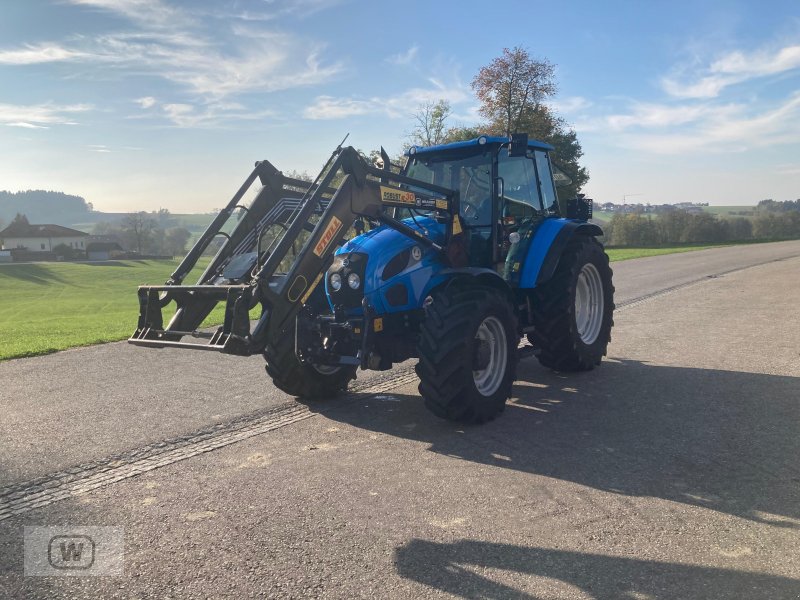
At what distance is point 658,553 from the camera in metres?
3.24

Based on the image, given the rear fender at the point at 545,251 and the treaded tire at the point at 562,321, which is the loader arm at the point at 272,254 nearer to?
the rear fender at the point at 545,251

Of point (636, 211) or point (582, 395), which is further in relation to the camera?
point (636, 211)

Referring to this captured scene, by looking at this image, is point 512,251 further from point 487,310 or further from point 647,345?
point 647,345

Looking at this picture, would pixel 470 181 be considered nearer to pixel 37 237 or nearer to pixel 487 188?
pixel 487 188

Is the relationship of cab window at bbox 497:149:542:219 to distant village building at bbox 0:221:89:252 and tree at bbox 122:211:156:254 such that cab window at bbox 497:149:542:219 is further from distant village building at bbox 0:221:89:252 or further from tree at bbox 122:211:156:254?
distant village building at bbox 0:221:89:252

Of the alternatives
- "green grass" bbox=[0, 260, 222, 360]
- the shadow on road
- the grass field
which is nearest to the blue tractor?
the shadow on road

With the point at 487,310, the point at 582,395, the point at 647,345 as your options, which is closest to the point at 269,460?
the point at 487,310

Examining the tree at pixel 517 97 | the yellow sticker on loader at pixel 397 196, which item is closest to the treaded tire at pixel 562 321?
the yellow sticker on loader at pixel 397 196

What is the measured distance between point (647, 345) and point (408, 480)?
228 inches

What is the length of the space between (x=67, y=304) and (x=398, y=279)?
1545 inches

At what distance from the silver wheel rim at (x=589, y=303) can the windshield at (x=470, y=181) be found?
199 cm

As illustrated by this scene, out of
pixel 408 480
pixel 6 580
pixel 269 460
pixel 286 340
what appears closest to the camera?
pixel 6 580

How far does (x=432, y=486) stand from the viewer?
13.6 ft

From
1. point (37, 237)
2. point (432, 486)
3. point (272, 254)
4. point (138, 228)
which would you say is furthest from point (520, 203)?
point (37, 237)
